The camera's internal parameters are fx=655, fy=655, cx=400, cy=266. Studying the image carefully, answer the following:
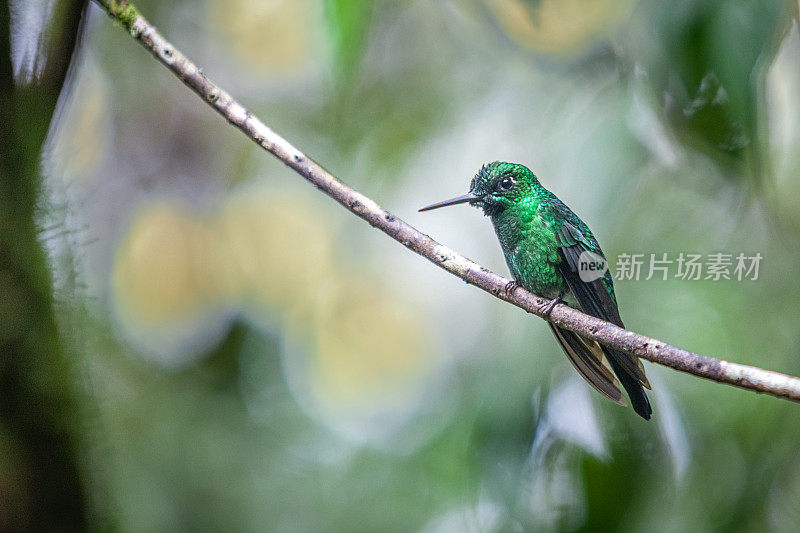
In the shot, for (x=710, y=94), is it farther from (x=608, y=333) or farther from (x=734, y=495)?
(x=734, y=495)

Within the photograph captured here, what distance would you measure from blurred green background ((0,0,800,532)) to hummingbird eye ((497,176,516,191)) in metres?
0.61

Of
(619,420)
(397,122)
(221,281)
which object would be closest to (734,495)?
(619,420)

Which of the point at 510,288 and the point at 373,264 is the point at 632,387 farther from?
the point at 373,264

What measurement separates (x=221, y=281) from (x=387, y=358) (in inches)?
46.6

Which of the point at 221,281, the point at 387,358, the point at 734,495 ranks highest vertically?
the point at 221,281

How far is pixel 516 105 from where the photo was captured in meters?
2.89

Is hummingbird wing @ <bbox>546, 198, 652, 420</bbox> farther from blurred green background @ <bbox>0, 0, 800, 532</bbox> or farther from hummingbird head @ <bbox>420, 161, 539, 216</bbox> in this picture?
blurred green background @ <bbox>0, 0, 800, 532</bbox>

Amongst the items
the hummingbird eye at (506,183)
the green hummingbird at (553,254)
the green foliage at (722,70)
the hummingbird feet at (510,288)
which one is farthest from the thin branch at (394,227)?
the green foliage at (722,70)

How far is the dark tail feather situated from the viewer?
4.25ft

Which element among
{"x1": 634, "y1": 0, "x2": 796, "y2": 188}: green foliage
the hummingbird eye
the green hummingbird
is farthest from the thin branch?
{"x1": 634, "y1": 0, "x2": 796, "y2": 188}: green foliage

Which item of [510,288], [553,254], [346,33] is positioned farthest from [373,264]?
Answer: [510,288]

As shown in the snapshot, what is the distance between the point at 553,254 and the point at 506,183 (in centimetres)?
22

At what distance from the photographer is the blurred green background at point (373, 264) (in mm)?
1761

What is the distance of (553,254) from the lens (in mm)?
1547
